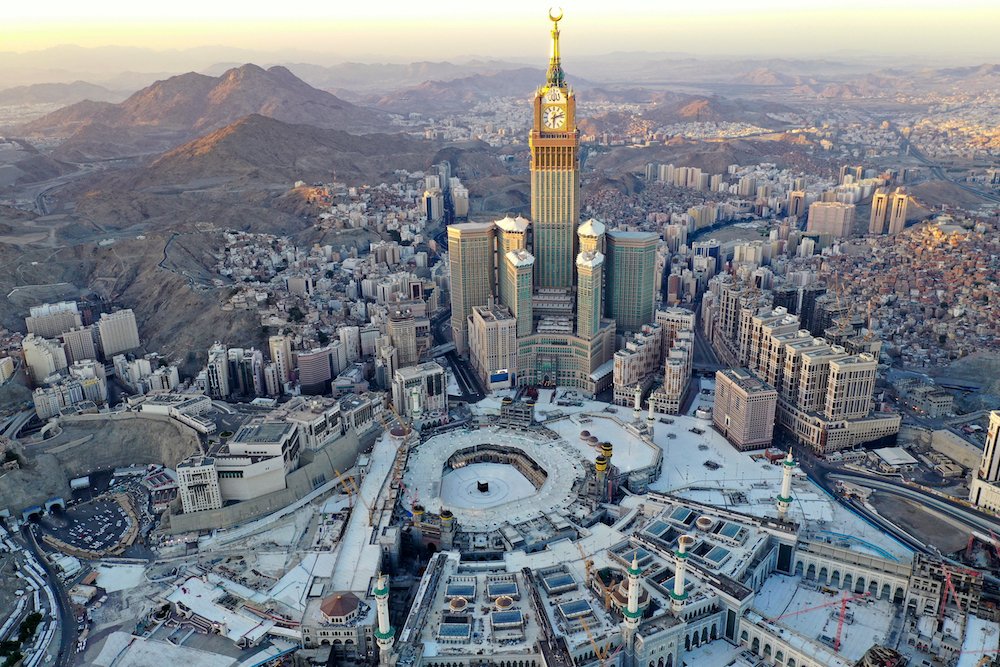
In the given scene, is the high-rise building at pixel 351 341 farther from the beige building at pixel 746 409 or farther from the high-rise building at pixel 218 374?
the beige building at pixel 746 409

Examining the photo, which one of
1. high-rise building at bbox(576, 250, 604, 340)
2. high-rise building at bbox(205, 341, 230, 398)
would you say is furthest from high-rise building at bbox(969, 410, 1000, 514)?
high-rise building at bbox(205, 341, 230, 398)

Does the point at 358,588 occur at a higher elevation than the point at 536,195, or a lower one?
lower

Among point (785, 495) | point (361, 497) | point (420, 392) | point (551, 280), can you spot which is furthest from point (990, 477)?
point (361, 497)

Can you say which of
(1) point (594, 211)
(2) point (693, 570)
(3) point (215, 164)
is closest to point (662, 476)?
(2) point (693, 570)

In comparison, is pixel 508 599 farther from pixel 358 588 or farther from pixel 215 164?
pixel 215 164

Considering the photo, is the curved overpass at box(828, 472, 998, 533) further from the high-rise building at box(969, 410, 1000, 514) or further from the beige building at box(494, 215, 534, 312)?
the beige building at box(494, 215, 534, 312)

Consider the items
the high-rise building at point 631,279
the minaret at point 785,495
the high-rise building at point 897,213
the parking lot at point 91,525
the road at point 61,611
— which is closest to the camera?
the road at point 61,611

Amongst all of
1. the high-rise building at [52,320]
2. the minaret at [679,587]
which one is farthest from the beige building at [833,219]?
the high-rise building at [52,320]
